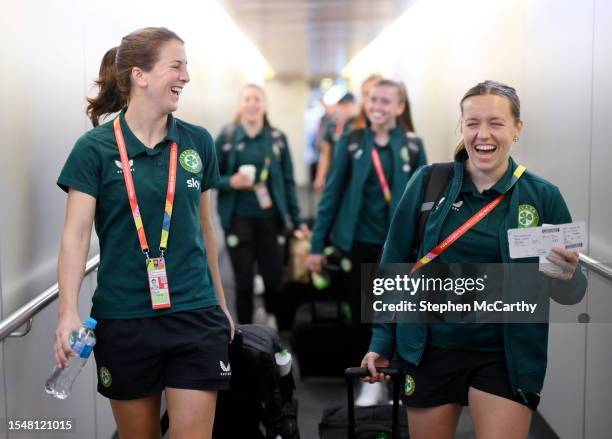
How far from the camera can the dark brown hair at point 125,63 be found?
271cm

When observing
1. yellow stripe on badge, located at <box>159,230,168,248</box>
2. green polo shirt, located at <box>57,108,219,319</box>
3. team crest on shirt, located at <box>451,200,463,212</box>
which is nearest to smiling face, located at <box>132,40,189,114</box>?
green polo shirt, located at <box>57,108,219,319</box>

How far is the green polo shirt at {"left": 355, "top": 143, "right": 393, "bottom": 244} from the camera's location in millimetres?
4809

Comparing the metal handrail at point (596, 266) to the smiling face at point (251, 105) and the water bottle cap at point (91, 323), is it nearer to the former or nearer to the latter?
the water bottle cap at point (91, 323)

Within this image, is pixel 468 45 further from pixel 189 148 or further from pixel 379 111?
pixel 189 148

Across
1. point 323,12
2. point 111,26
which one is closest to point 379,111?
point 111,26

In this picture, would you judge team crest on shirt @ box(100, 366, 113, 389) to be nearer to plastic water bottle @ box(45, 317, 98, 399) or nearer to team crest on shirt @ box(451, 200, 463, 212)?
plastic water bottle @ box(45, 317, 98, 399)

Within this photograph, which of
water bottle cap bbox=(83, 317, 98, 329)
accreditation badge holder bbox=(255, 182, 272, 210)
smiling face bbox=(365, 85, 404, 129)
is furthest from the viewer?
accreditation badge holder bbox=(255, 182, 272, 210)

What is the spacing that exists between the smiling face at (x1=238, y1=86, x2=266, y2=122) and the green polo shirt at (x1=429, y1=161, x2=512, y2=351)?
3592 mm

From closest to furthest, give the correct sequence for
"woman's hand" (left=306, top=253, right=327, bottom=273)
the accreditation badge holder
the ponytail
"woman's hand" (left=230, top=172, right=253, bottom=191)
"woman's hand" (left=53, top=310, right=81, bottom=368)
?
"woman's hand" (left=53, top=310, right=81, bottom=368)
the ponytail
"woman's hand" (left=306, top=253, right=327, bottom=273)
"woman's hand" (left=230, top=172, right=253, bottom=191)
the accreditation badge holder

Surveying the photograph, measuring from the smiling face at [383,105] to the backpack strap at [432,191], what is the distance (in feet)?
6.97

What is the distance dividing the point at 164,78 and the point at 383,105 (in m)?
2.37

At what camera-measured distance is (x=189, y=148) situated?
2.83m

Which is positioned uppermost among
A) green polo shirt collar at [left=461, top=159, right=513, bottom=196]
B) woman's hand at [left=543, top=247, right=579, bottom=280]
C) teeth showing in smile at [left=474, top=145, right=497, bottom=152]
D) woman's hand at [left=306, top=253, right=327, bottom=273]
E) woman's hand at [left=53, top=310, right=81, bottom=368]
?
teeth showing in smile at [left=474, top=145, right=497, bottom=152]

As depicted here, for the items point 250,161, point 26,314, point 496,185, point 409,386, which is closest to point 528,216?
point 496,185
